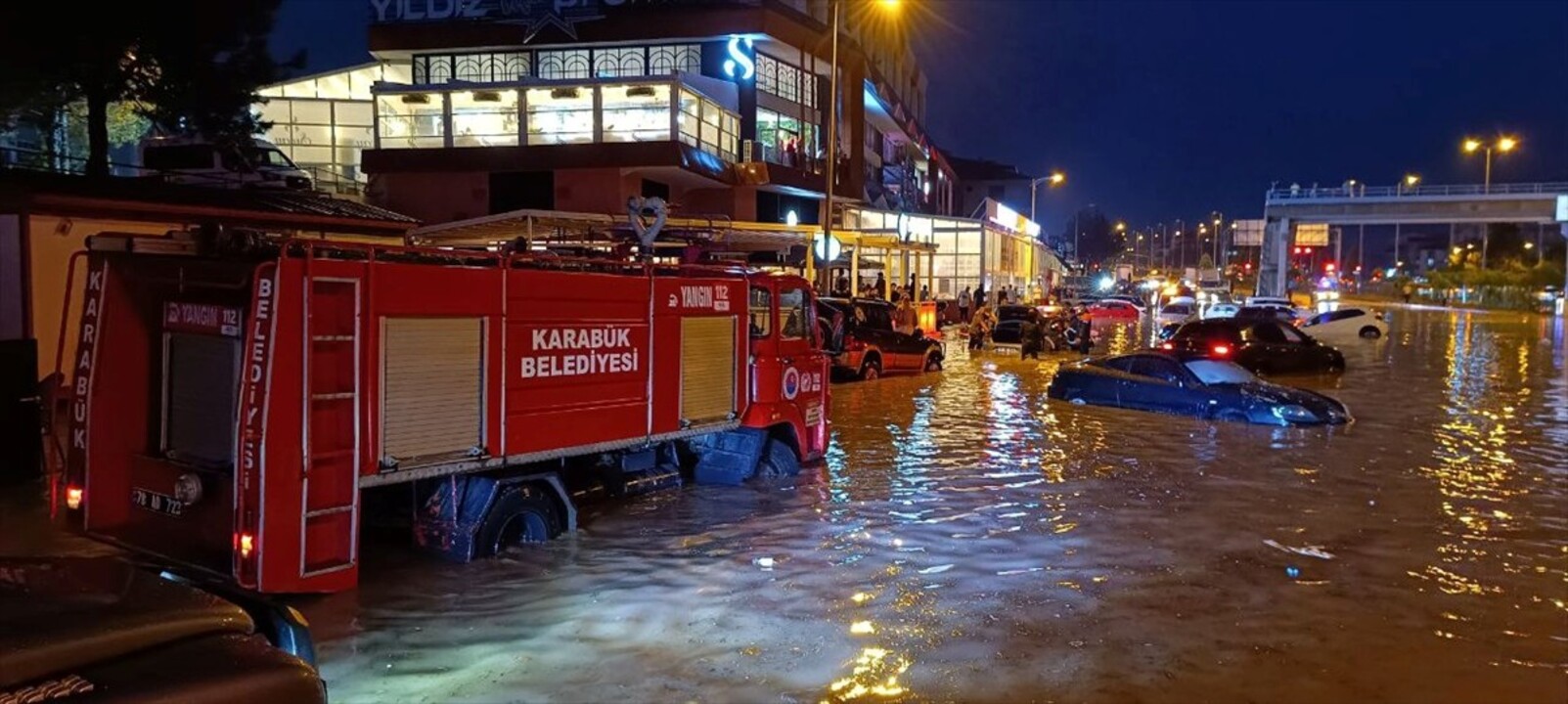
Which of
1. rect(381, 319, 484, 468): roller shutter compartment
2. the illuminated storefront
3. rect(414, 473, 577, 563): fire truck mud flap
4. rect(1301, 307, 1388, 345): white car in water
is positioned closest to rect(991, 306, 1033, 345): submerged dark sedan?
the illuminated storefront

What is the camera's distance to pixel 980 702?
548 cm

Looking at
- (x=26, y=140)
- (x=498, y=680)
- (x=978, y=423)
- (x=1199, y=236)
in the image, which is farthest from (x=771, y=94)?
(x=1199, y=236)

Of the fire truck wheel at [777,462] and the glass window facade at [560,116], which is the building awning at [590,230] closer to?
the glass window facade at [560,116]

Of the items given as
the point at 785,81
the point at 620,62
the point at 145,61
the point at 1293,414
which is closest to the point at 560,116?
the point at 620,62

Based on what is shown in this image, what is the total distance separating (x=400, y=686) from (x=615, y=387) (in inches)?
136

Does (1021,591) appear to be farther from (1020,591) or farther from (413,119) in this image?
(413,119)

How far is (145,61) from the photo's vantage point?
79.4ft

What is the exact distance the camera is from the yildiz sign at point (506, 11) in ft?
124

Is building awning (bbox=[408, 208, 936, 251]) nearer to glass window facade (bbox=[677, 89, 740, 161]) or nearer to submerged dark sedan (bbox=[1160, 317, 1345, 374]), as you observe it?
glass window facade (bbox=[677, 89, 740, 161])

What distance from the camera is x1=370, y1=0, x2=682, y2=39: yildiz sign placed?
1490 inches

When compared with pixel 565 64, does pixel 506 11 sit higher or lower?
higher

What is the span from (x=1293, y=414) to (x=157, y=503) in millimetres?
14051

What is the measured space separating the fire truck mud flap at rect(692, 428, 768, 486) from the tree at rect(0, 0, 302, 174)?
17796 millimetres

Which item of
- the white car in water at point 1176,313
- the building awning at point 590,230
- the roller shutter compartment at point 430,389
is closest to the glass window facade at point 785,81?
the building awning at point 590,230
